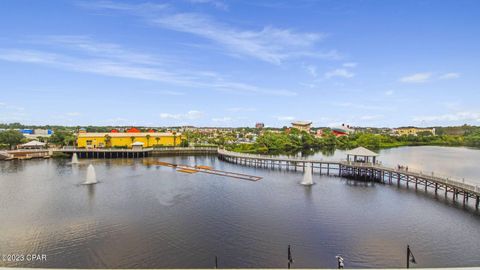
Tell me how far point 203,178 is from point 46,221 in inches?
882

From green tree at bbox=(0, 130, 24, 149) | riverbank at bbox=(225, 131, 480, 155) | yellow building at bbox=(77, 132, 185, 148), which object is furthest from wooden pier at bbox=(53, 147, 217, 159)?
riverbank at bbox=(225, 131, 480, 155)

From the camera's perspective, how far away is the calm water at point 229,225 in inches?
724

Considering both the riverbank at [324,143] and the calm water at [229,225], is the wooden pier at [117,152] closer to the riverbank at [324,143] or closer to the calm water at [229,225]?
the riverbank at [324,143]

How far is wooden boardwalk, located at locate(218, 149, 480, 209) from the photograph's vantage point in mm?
30297

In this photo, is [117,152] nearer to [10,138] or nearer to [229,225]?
[10,138]

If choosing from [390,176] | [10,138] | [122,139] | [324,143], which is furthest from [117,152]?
[324,143]

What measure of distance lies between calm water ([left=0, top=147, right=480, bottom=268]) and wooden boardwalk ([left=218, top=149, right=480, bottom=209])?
1942 mm

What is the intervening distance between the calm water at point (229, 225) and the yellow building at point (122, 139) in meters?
39.0

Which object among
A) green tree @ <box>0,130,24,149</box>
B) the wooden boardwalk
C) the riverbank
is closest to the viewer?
the wooden boardwalk

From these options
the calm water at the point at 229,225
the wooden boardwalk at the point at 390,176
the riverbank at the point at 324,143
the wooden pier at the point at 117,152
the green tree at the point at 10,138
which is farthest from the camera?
the riverbank at the point at 324,143

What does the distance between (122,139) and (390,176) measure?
65.9m

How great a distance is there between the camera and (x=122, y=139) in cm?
8000

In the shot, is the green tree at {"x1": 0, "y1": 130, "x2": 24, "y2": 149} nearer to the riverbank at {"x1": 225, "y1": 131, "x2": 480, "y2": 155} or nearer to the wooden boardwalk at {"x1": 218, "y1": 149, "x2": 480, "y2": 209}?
the wooden boardwalk at {"x1": 218, "y1": 149, "x2": 480, "y2": 209}

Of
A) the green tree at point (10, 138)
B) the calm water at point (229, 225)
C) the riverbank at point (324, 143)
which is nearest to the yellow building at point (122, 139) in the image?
the green tree at point (10, 138)
